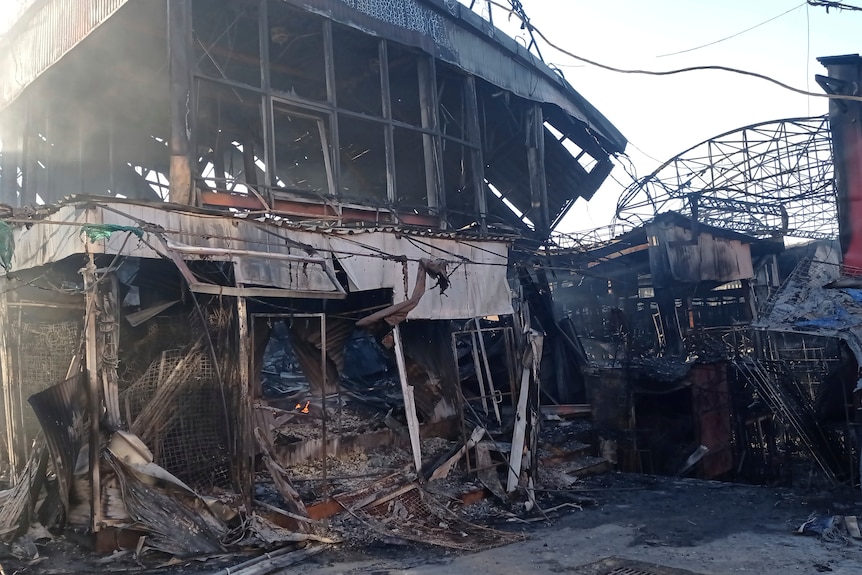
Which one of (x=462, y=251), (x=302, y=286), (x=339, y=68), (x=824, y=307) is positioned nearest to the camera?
(x=824, y=307)

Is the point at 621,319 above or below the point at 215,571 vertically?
above

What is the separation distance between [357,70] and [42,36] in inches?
295

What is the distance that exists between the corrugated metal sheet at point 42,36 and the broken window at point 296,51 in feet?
10.4

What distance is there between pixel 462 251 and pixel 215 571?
24.5ft

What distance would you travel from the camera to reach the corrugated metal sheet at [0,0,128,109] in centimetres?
1305

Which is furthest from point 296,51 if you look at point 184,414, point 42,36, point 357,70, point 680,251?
point 680,251

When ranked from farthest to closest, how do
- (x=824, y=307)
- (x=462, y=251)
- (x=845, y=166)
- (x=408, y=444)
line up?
1. (x=845, y=166)
2. (x=462, y=251)
3. (x=408, y=444)
4. (x=824, y=307)

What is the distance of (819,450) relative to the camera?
10391 mm

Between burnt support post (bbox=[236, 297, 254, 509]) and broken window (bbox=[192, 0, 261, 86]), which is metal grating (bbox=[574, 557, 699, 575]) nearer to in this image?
burnt support post (bbox=[236, 297, 254, 509])

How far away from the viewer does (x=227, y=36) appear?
46.7 feet

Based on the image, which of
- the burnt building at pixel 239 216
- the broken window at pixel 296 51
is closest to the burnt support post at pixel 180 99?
the burnt building at pixel 239 216

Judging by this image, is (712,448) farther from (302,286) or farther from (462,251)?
(302,286)

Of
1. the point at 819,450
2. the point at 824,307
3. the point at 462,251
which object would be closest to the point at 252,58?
the point at 462,251

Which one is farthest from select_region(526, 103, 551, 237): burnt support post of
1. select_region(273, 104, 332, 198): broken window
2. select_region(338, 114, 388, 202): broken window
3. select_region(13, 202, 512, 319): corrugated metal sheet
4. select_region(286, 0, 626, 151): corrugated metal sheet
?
select_region(273, 104, 332, 198): broken window
